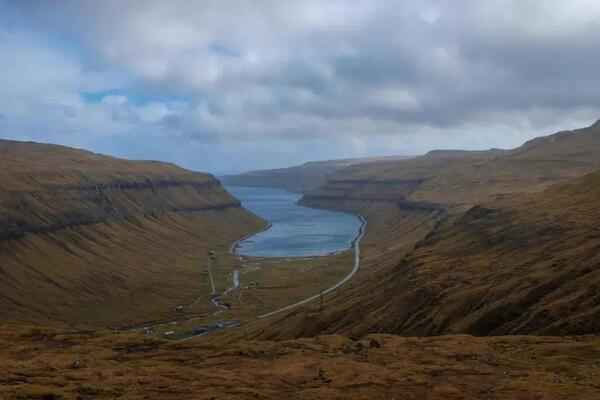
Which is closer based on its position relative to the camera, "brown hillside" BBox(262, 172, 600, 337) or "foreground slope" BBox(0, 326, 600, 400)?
"foreground slope" BBox(0, 326, 600, 400)

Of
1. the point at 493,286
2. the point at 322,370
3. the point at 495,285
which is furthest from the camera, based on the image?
Result: the point at 495,285

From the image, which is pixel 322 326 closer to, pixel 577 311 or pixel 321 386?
pixel 577 311

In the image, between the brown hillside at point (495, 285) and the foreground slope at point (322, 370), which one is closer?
the foreground slope at point (322, 370)

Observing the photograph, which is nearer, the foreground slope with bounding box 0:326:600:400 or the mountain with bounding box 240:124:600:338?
the foreground slope with bounding box 0:326:600:400

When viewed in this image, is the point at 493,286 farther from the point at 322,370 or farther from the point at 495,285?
the point at 322,370

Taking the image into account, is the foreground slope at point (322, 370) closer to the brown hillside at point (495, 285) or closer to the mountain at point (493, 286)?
the mountain at point (493, 286)

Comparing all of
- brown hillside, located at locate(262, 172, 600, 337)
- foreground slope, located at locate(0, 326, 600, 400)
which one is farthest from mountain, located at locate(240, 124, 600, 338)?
foreground slope, located at locate(0, 326, 600, 400)

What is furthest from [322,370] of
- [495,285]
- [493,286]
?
[495,285]

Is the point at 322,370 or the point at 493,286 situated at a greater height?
the point at 493,286

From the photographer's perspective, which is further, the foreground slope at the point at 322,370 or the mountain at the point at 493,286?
the mountain at the point at 493,286

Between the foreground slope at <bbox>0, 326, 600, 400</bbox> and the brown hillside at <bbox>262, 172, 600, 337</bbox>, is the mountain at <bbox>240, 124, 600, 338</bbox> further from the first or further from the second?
the foreground slope at <bbox>0, 326, 600, 400</bbox>

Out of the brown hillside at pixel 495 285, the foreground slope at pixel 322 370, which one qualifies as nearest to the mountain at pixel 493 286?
the brown hillside at pixel 495 285
